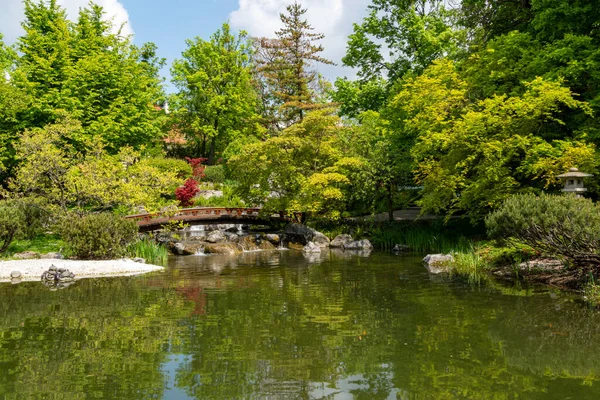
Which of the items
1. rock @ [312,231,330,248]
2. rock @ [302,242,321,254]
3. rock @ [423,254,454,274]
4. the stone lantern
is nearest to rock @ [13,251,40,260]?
rock @ [302,242,321,254]

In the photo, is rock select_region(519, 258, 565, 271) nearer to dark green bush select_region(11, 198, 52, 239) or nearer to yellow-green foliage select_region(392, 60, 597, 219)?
yellow-green foliage select_region(392, 60, 597, 219)

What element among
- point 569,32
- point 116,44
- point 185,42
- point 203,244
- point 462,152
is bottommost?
point 203,244

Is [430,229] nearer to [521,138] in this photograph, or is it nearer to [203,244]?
[521,138]

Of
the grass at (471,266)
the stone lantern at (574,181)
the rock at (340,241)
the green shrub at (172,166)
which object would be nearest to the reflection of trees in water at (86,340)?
the grass at (471,266)

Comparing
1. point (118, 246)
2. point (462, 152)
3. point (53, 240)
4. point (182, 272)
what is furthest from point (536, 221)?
point (53, 240)

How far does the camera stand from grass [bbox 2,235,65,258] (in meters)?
19.9

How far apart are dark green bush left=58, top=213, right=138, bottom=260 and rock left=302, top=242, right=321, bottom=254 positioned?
884 cm


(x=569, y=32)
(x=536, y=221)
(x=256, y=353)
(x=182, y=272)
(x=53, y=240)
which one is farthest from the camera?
(x=53, y=240)

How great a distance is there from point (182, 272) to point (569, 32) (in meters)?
17.1

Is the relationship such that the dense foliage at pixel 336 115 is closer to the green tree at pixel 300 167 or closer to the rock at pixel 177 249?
the green tree at pixel 300 167

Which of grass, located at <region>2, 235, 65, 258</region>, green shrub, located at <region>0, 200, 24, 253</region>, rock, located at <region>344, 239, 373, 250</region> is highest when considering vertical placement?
green shrub, located at <region>0, 200, 24, 253</region>

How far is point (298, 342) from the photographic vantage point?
8.30 metres

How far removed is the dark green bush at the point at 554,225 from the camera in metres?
11.9

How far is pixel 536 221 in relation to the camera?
1363 cm
